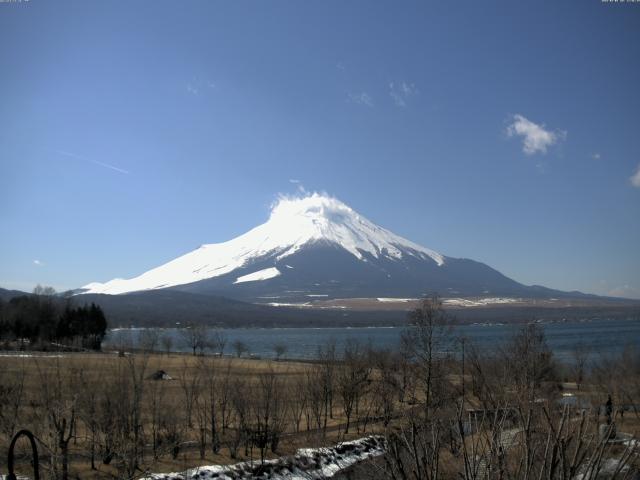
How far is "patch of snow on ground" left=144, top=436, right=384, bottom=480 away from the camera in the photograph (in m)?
19.0

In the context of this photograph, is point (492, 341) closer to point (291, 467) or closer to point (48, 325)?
point (48, 325)

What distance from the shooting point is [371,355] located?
46.1 m

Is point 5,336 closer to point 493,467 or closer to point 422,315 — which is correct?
point 422,315

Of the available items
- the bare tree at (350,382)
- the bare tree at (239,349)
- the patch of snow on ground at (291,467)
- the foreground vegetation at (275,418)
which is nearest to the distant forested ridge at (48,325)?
the bare tree at (239,349)

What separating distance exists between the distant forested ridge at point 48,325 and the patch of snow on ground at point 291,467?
67918 mm

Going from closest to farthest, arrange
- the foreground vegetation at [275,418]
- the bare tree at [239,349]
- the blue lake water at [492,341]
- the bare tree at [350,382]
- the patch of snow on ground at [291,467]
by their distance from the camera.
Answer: the foreground vegetation at [275,418] < the patch of snow on ground at [291,467] < the bare tree at [350,382] < the blue lake water at [492,341] < the bare tree at [239,349]

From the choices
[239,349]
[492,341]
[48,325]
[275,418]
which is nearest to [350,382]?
[275,418]

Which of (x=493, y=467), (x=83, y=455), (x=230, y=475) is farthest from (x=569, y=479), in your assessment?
(x=83, y=455)

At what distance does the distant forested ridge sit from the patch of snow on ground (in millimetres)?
67918

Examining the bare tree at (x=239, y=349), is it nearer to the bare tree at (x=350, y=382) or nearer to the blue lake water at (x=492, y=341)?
the blue lake water at (x=492, y=341)

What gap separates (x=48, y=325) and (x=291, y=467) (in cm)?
8073

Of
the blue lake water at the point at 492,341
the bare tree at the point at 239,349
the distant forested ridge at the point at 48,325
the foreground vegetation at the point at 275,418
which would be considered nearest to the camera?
the foreground vegetation at the point at 275,418

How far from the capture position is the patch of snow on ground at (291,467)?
1895 cm

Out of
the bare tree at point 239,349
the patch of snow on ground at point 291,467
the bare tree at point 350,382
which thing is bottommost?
the bare tree at point 239,349
